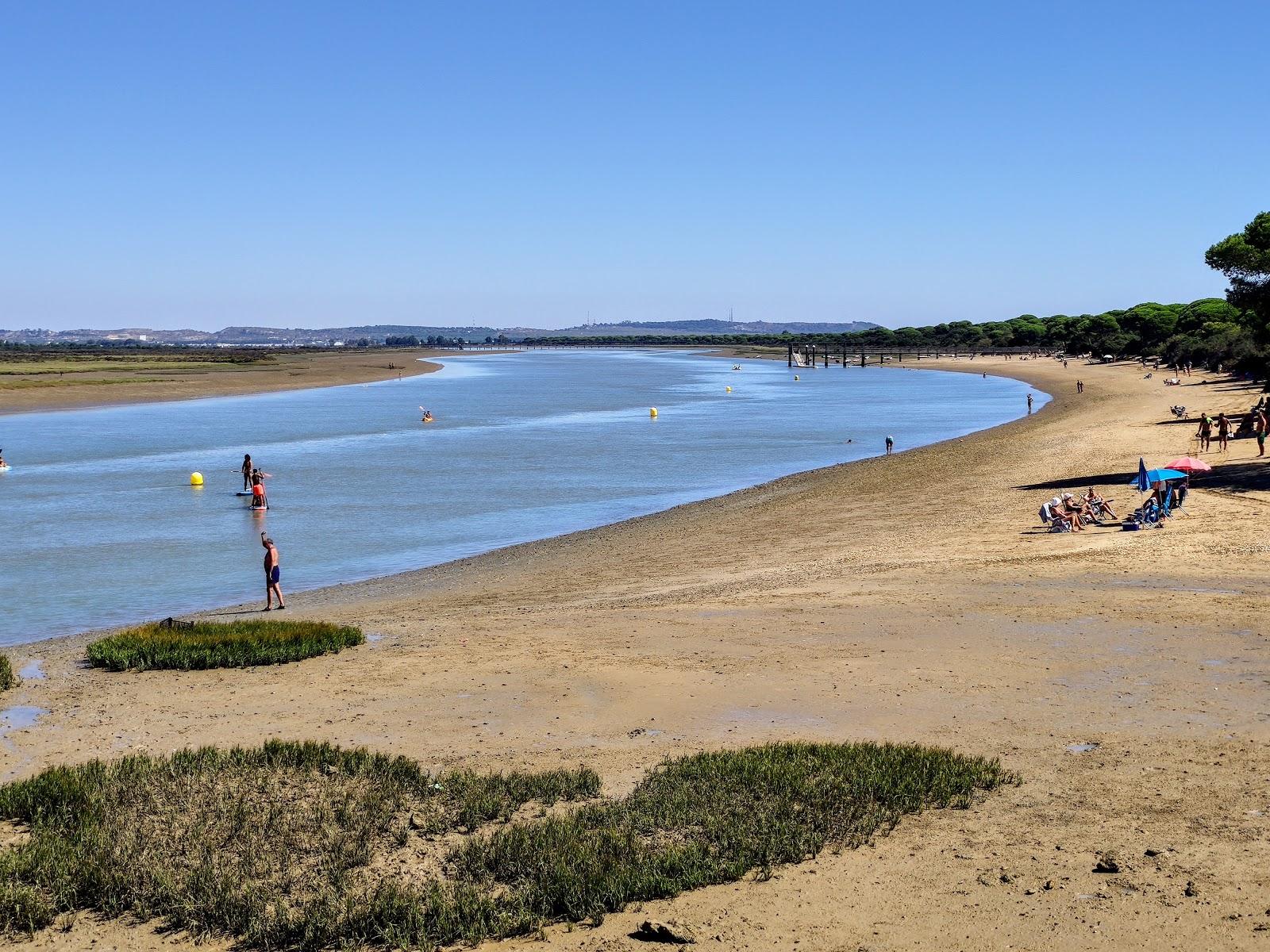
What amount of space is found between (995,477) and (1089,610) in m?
20.4

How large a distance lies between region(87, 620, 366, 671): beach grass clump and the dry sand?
1.28 ft

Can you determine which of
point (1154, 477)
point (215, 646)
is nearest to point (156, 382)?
point (1154, 477)

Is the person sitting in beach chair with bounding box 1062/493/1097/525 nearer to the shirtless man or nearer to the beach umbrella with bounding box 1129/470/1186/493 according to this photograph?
the beach umbrella with bounding box 1129/470/1186/493

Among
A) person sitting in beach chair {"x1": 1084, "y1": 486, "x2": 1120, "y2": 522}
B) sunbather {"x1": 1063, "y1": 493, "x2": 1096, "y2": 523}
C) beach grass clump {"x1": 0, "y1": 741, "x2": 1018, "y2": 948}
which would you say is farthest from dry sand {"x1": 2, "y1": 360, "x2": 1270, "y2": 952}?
person sitting in beach chair {"x1": 1084, "y1": 486, "x2": 1120, "y2": 522}

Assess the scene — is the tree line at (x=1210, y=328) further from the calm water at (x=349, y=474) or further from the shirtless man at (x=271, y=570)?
the shirtless man at (x=271, y=570)

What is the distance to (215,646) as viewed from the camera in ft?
54.2

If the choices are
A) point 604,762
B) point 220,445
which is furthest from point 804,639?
point 220,445

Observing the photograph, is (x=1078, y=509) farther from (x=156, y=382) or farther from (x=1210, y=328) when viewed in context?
(x=156, y=382)

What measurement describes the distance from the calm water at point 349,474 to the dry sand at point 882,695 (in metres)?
4.33

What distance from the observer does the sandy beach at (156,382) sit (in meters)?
92.6

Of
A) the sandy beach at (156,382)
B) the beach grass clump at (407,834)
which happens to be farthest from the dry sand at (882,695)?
the sandy beach at (156,382)

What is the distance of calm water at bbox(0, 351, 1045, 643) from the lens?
27.3m

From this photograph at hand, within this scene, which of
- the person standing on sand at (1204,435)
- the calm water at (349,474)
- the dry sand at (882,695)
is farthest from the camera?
the person standing on sand at (1204,435)

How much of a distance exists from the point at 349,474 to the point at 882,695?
36.2 m
